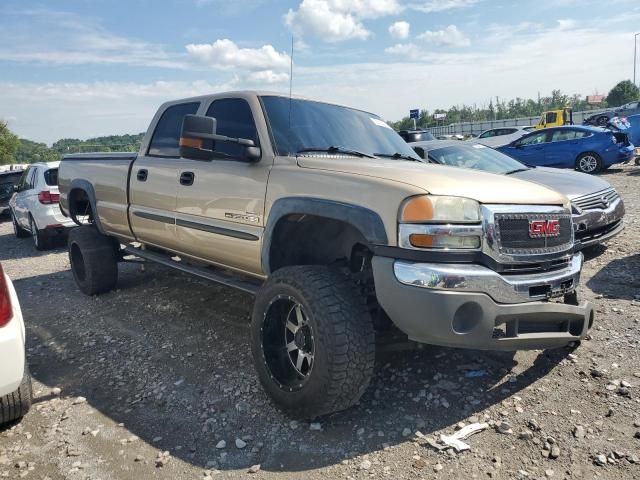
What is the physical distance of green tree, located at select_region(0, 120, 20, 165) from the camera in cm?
4569

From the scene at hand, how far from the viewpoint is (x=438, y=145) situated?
7996mm

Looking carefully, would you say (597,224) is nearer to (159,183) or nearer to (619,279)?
(619,279)

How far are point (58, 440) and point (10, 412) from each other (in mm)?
326

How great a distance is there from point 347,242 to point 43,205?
7.27 metres

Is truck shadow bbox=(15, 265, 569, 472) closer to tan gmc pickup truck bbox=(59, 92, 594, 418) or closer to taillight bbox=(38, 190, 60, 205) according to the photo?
tan gmc pickup truck bbox=(59, 92, 594, 418)

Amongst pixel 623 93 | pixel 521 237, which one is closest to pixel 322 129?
pixel 521 237

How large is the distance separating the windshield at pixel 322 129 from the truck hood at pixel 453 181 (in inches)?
12.1

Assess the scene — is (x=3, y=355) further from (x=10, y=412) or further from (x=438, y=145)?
(x=438, y=145)

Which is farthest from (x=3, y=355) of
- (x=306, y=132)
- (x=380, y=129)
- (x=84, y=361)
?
(x=380, y=129)

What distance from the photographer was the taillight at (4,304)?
2.68m

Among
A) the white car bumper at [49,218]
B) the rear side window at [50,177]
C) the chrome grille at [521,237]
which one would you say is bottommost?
the white car bumper at [49,218]

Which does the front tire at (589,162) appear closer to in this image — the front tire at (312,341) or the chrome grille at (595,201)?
the chrome grille at (595,201)

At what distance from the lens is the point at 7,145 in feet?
153

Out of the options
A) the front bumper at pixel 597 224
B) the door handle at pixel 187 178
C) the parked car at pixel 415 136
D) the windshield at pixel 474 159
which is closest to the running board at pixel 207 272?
the door handle at pixel 187 178
